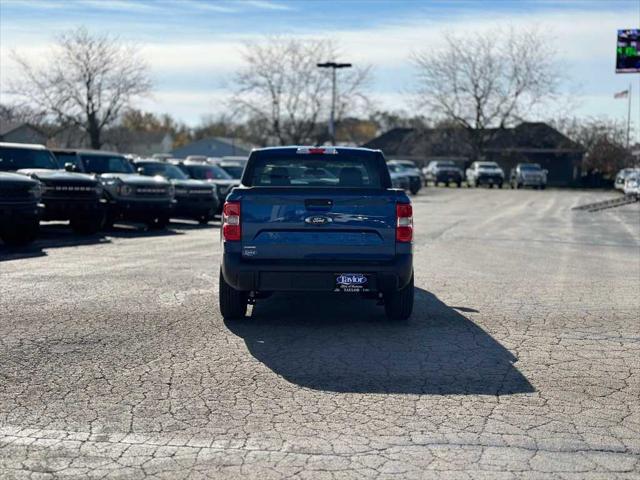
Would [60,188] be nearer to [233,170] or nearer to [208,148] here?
[233,170]

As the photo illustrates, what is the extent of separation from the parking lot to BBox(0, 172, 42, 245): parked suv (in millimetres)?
2872

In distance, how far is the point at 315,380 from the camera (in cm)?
675

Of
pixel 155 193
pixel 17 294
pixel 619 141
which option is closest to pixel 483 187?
pixel 619 141

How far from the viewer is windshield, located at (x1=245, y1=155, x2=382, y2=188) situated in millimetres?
9500

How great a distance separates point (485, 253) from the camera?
16.5 metres

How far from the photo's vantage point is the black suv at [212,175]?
85.8 ft

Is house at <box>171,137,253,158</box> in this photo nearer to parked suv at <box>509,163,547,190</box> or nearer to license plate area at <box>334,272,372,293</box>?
parked suv at <box>509,163,547,190</box>

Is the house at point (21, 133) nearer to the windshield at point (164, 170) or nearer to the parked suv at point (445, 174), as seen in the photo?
the parked suv at point (445, 174)

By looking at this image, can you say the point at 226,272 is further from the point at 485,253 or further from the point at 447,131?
the point at 447,131

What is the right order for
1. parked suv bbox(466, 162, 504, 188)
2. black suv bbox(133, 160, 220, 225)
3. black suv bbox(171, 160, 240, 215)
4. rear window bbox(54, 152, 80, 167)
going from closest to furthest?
rear window bbox(54, 152, 80, 167)
black suv bbox(133, 160, 220, 225)
black suv bbox(171, 160, 240, 215)
parked suv bbox(466, 162, 504, 188)

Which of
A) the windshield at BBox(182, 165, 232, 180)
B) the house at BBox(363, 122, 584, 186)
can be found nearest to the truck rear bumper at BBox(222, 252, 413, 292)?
the windshield at BBox(182, 165, 232, 180)

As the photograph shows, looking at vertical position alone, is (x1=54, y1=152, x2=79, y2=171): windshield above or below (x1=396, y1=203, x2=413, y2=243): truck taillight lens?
above

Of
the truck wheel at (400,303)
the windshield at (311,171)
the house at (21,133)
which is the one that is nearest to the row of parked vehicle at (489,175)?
the house at (21,133)

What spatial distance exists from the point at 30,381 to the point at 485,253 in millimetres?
11205
